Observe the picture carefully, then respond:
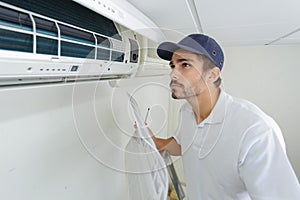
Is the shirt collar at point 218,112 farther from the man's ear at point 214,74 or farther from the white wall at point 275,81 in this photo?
the white wall at point 275,81

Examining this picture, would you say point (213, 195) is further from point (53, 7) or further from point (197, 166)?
point (53, 7)

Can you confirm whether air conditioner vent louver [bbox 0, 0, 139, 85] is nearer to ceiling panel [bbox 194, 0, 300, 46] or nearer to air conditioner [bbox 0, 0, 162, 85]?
air conditioner [bbox 0, 0, 162, 85]

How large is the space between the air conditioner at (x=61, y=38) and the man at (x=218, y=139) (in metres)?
0.27

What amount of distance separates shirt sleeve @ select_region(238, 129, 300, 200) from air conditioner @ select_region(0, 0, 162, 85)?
76cm

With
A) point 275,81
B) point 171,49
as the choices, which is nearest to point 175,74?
point 171,49

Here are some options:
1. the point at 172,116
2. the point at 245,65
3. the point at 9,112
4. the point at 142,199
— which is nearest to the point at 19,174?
the point at 9,112

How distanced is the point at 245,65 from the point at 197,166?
1934mm

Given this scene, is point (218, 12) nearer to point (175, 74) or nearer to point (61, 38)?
point (175, 74)

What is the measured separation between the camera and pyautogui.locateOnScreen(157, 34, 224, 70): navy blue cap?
0.94 metres

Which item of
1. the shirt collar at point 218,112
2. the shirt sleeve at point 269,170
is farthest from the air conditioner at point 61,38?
the shirt sleeve at point 269,170

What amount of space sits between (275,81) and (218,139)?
199 cm

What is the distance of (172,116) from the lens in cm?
127

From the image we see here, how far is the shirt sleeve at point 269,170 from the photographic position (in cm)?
92

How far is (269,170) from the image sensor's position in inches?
36.8
